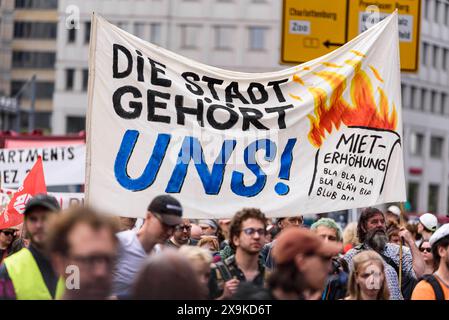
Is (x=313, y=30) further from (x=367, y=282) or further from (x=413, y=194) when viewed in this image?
(x=413, y=194)

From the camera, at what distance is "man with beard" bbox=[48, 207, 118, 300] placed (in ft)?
16.1

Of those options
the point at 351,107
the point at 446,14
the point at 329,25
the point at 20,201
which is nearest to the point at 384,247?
the point at 351,107

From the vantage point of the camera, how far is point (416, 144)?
81125mm

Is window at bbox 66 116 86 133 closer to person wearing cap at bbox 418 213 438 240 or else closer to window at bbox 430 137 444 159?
window at bbox 430 137 444 159

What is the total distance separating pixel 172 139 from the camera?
9617 millimetres

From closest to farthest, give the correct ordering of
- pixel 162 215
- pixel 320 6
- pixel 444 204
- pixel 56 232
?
pixel 56 232 < pixel 162 215 < pixel 320 6 < pixel 444 204

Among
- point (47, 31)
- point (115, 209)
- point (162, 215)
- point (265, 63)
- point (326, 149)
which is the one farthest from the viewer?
point (47, 31)

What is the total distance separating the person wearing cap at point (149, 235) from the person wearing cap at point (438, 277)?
4.80 ft

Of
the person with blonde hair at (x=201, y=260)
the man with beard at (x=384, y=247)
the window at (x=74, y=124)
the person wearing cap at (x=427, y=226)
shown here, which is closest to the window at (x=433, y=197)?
the window at (x=74, y=124)

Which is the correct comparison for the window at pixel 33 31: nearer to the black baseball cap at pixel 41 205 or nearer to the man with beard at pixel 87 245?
the black baseball cap at pixel 41 205

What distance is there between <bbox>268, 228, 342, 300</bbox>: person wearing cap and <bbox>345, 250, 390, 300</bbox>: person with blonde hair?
6.48ft

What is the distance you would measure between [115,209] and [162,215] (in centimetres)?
185
